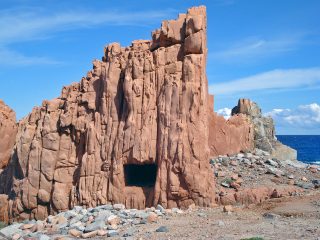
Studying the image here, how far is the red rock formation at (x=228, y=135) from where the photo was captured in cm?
3192

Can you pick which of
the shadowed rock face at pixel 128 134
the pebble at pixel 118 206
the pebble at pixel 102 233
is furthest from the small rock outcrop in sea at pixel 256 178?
the pebble at pixel 102 233

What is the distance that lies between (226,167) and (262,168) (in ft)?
6.97

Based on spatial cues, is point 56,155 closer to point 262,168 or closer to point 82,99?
point 82,99

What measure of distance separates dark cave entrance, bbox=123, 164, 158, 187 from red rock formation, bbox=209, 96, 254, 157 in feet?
21.7

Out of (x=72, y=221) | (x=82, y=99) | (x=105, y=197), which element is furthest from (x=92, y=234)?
(x=82, y=99)

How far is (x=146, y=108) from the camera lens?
24203mm

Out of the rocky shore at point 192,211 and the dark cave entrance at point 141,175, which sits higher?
the dark cave entrance at point 141,175

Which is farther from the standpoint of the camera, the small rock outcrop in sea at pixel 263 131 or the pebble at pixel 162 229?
the small rock outcrop in sea at pixel 263 131

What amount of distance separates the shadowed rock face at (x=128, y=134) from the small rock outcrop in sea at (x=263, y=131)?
1340 cm

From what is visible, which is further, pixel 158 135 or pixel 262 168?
pixel 262 168

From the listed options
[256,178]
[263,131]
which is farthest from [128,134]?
[263,131]

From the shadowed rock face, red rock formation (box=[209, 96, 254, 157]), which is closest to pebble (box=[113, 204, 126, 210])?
the shadowed rock face

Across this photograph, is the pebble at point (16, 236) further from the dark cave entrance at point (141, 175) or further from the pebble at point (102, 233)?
the dark cave entrance at point (141, 175)

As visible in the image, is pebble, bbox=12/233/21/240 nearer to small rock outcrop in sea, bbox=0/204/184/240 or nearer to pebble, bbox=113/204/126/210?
small rock outcrop in sea, bbox=0/204/184/240
